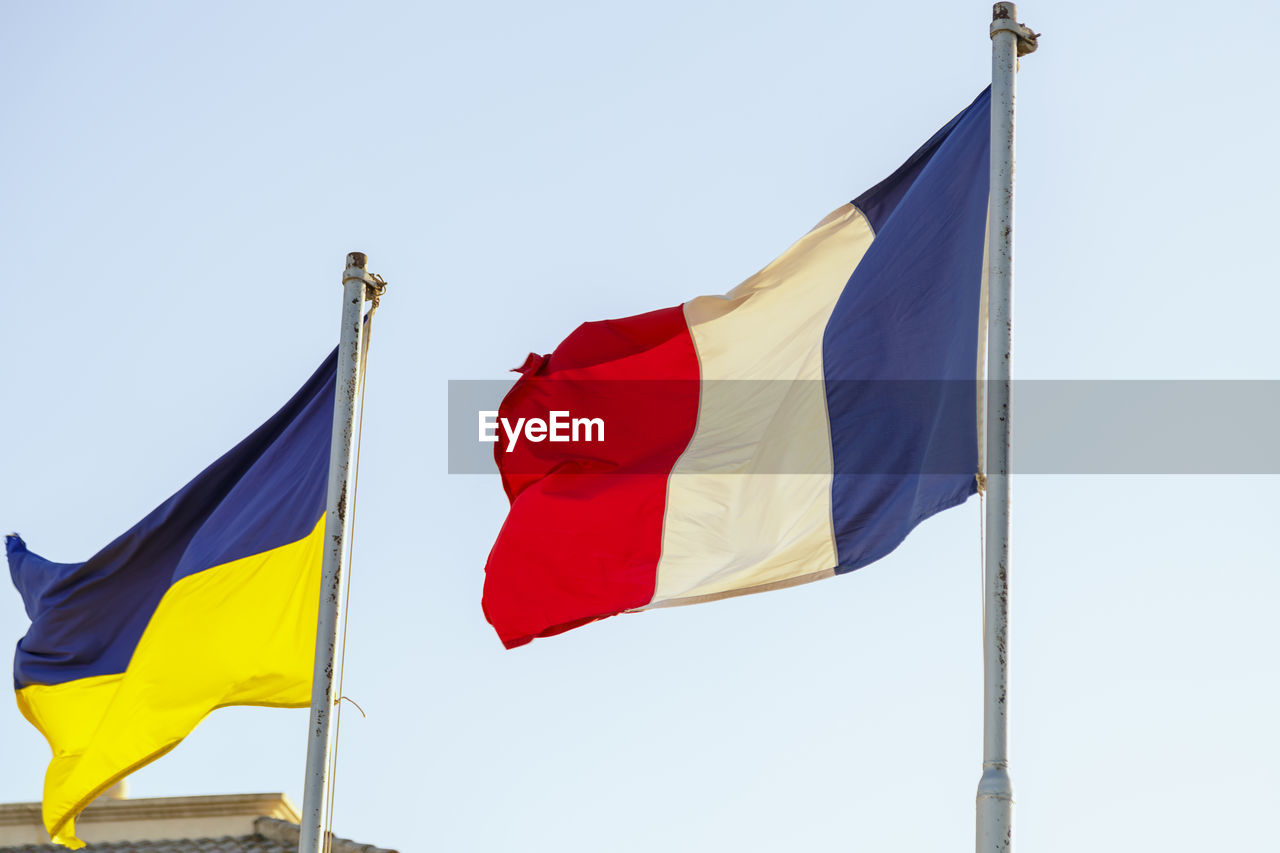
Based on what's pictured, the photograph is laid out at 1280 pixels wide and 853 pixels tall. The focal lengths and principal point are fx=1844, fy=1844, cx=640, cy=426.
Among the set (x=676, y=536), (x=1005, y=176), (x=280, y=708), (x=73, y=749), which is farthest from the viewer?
(x=73, y=749)

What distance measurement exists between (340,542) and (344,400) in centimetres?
94

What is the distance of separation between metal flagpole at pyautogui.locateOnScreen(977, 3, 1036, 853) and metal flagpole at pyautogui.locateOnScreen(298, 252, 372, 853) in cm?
424

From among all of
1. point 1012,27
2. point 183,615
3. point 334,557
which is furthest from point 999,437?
point 183,615

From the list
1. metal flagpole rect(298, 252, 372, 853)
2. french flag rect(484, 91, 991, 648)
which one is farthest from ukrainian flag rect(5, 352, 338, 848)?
french flag rect(484, 91, 991, 648)

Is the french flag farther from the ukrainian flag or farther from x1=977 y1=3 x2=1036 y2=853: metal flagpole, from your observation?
the ukrainian flag

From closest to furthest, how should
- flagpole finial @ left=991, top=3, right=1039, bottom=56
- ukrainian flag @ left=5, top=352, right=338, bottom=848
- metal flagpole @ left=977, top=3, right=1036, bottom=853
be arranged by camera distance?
1. metal flagpole @ left=977, top=3, right=1036, bottom=853
2. flagpole finial @ left=991, top=3, right=1039, bottom=56
3. ukrainian flag @ left=5, top=352, right=338, bottom=848

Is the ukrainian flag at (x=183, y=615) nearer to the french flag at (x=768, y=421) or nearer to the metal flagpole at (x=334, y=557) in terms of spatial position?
the metal flagpole at (x=334, y=557)

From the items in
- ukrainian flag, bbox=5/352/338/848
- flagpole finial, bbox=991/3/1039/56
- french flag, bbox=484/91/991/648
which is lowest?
ukrainian flag, bbox=5/352/338/848

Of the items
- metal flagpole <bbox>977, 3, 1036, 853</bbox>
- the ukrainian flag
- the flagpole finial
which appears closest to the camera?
metal flagpole <bbox>977, 3, 1036, 853</bbox>

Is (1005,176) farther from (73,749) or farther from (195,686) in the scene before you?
(73,749)

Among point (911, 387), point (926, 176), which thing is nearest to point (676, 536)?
point (911, 387)

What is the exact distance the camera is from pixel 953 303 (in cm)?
984

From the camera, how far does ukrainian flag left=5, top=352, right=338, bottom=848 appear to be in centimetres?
1159

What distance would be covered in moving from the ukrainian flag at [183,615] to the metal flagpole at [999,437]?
473cm
